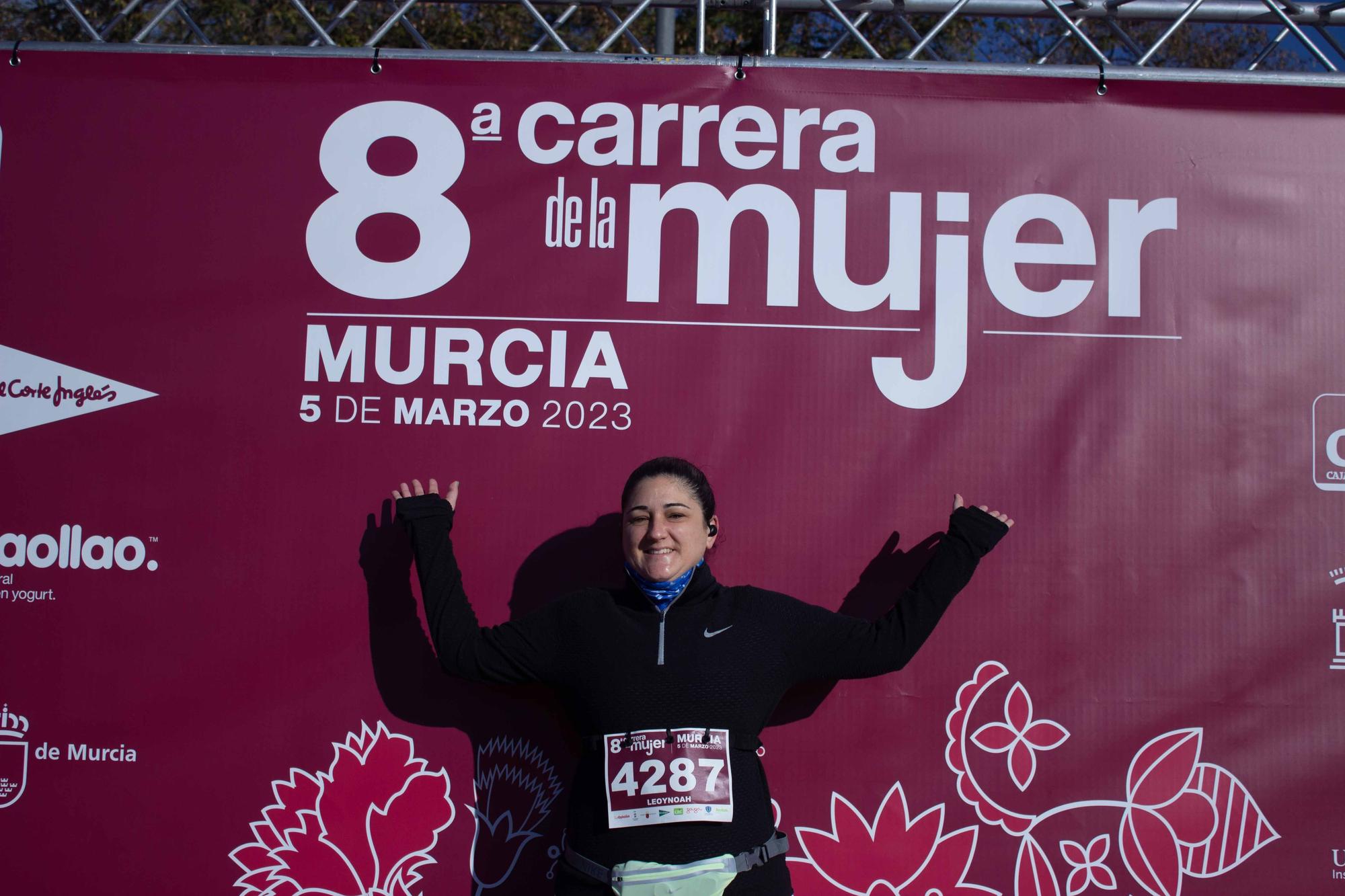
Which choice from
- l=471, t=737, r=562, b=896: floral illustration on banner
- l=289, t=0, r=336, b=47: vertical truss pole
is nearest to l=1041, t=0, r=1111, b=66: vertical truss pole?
l=289, t=0, r=336, b=47: vertical truss pole

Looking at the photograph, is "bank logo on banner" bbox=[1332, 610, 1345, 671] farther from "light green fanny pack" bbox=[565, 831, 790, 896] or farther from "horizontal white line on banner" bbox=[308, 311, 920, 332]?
"light green fanny pack" bbox=[565, 831, 790, 896]

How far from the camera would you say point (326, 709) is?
2.63 meters

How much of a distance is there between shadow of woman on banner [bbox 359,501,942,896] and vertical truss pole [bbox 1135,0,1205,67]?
1473 millimetres

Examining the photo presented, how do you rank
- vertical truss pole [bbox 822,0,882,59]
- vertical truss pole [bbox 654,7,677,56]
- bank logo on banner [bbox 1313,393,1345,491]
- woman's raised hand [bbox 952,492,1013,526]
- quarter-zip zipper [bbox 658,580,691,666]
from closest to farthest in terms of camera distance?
quarter-zip zipper [bbox 658,580,691,666]
woman's raised hand [bbox 952,492,1013,526]
bank logo on banner [bbox 1313,393,1345,491]
vertical truss pole [bbox 822,0,882,59]
vertical truss pole [bbox 654,7,677,56]

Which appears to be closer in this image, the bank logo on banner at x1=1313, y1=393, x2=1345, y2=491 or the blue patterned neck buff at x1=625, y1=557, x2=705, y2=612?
the blue patterned neck buff at x1=625, y1=557, x2=705, y2=612

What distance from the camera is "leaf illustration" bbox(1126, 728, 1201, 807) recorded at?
261 centimetres

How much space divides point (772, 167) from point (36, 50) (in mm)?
2101

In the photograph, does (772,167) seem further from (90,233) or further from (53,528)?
(53,528)

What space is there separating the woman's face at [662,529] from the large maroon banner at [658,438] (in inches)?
14.1

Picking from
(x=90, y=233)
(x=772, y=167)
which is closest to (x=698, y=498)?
(x=772, y=167)

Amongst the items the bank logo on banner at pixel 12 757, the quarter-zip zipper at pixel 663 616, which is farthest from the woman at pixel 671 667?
the bank logo on banner at pixel 12 757

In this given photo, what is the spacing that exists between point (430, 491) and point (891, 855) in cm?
154

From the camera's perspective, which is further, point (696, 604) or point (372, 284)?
point (372, 284)

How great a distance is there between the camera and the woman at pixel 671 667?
2127mm
